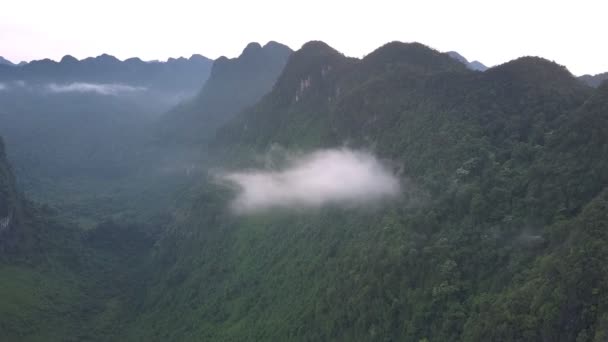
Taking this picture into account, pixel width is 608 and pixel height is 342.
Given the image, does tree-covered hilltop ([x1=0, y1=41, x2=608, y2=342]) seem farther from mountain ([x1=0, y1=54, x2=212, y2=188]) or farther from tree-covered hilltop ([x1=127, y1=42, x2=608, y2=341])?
mountain ([x1=0, y1=54, x2=212, y2=188])

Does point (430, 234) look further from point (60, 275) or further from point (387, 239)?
point (60, 275)

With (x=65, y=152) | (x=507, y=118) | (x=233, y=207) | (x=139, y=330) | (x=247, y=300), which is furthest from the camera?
(x=65, y=152)

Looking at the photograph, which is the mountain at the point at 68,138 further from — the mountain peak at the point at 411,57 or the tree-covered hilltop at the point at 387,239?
the mountain peak at the point at 411,57

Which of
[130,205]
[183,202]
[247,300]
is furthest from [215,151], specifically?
[247,300]

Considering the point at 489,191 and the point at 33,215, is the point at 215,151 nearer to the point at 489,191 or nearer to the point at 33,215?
the point at 33,215

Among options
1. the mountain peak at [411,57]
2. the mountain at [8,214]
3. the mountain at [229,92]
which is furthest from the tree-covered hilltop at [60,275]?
the mountain at [229,92]

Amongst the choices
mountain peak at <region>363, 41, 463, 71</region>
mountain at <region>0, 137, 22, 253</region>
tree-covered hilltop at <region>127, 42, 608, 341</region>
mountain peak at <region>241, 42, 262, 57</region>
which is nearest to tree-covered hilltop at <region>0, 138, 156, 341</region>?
mountain at <region>0, 137, 22, 253</region>
